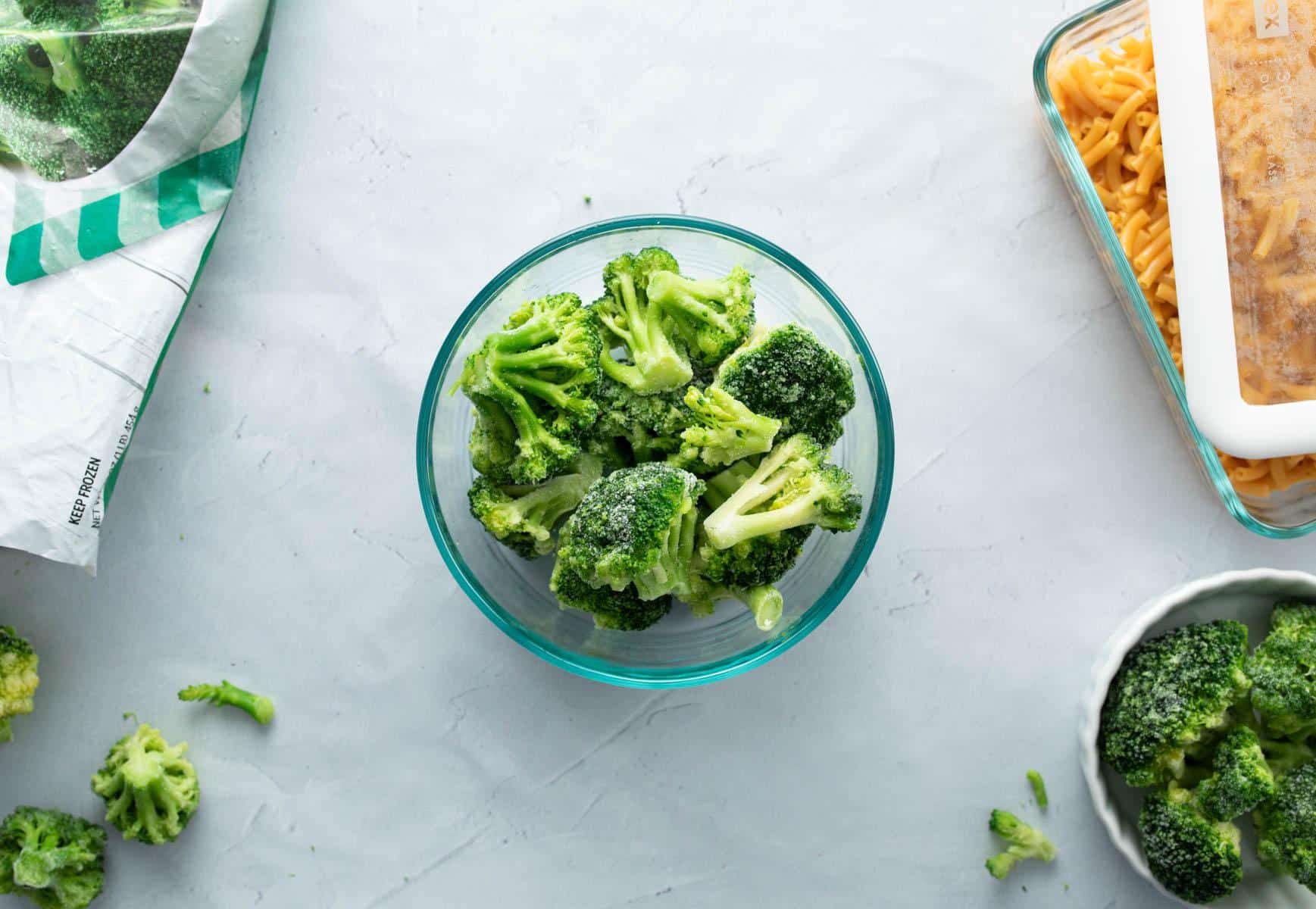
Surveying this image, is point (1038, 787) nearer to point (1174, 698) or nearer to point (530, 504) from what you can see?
point (1174, 698)

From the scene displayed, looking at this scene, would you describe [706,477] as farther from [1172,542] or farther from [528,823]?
[1172,542]

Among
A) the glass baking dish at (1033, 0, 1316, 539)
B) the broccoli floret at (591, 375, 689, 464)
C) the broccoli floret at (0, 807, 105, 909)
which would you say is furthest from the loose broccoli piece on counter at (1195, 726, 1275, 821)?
the broccoli floret at (0, 807, 105, 909)

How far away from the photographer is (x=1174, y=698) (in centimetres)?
133

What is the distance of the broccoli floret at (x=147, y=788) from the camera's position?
55.4 inches

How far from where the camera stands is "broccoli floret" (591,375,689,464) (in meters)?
1.18

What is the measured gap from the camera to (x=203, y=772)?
148 cm

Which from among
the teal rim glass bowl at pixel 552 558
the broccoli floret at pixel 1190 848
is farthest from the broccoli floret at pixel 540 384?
the broccoli floret at pixel 1190 848

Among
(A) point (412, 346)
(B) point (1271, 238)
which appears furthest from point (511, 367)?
(B) point (1271, 238)

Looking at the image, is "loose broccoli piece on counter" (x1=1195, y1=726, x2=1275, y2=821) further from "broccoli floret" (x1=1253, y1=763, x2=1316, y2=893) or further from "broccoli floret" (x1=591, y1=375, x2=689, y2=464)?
"broccoli floret" (x1=591, y1=375, x2=689, y2=464)

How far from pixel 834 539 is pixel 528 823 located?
0.62 meters

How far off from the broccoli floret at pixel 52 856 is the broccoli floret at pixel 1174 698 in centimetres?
144

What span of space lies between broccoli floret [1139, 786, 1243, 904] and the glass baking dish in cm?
40

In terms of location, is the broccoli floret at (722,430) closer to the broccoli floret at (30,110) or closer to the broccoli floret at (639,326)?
the broccoli floret at (639,326)

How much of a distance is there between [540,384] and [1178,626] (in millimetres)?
986
